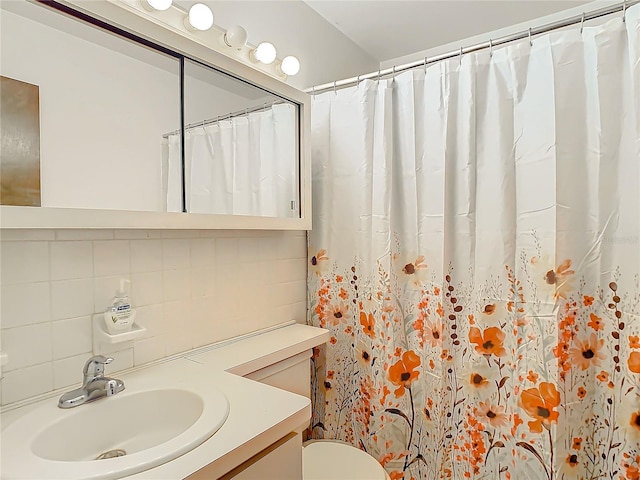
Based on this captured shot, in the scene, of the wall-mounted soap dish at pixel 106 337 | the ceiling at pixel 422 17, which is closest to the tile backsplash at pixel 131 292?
the wall-mounted soap dish at pixel 106 337

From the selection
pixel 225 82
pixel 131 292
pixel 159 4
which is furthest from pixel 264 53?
pixel 131 292

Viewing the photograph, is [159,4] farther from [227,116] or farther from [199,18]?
[227,116]

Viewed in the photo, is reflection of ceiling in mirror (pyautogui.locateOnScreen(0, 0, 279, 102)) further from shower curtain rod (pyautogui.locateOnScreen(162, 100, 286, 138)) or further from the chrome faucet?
the chrome faucet

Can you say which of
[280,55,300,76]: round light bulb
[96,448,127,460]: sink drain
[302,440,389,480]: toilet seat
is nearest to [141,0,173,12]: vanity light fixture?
[280,55,300,76]: round light bulb

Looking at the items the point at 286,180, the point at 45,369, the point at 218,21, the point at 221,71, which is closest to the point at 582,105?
the point at 286,180

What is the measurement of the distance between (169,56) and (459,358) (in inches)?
54.4

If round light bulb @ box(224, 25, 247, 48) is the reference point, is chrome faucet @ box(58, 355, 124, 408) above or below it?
below

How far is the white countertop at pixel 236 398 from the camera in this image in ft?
2.46

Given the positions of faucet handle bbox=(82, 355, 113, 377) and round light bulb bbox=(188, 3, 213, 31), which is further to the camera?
round light bulb bbox=(188, 3, 213, 31)

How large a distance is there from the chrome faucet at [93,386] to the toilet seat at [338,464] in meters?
0.75

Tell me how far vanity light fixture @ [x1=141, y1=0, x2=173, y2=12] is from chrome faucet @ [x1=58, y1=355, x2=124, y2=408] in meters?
0.98

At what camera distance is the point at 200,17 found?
3.95ft

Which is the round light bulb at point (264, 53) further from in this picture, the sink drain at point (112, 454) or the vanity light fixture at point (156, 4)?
the sink drain at point (112, 454)

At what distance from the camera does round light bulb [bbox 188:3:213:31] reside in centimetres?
119
